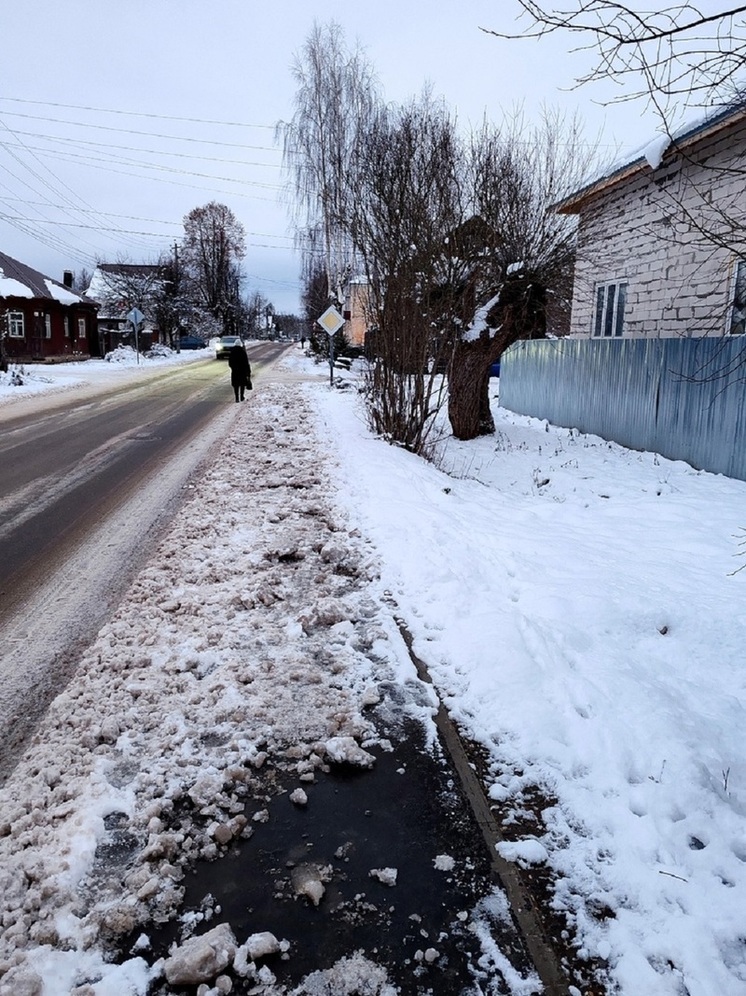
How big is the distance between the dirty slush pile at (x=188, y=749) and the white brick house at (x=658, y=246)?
770 centimetres

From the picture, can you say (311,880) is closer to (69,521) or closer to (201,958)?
(201,958)

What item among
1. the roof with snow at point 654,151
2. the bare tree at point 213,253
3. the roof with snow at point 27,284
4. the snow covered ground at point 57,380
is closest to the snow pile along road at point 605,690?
the roof with snow at point 654,151

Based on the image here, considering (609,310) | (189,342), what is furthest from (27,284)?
(609,310)

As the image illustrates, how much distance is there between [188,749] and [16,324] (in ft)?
120

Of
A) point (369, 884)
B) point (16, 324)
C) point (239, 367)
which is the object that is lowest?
point (369, 884)

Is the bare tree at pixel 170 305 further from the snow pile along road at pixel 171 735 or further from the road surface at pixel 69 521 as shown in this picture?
the snow pile along road at pixel 171 735

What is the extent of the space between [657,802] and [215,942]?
1673mm

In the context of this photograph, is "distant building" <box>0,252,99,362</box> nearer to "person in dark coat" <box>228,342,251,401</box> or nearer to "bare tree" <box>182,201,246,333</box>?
"person in dark coat" <box>228,342,251,401</box>

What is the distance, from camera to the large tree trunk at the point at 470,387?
40.4 ft

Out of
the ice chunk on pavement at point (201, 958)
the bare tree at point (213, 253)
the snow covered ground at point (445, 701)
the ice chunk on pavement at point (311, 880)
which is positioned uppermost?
the bare tree at point (213, 253)

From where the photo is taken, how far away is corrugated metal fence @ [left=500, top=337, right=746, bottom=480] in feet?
28.4

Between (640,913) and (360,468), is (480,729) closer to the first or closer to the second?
(640,913)

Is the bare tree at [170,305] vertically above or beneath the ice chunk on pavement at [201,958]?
above

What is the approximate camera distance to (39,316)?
3553 centimetres
